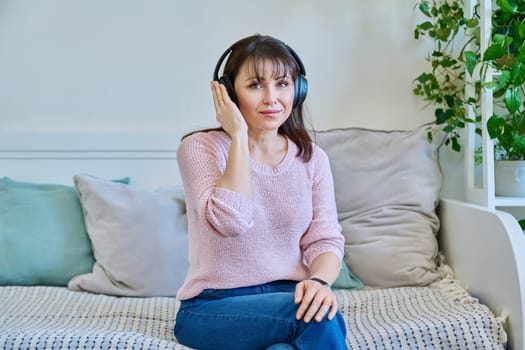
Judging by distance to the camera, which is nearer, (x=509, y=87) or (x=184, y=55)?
(x=509, y=87)

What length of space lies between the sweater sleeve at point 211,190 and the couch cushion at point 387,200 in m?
0.63

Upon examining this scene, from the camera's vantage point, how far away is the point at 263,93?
4.02 ft

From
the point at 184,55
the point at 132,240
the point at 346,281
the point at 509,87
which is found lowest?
the point at 346,281

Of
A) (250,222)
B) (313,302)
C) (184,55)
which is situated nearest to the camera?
(313,302)

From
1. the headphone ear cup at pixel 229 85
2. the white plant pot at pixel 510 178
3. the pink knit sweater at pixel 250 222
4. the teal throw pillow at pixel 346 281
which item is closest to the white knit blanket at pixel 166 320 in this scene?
the teal throw pillow at pixel 346 281

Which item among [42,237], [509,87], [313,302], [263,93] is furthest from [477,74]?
[42,237]

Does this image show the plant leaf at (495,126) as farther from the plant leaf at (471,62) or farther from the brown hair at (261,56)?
the brown hair at (261,56)

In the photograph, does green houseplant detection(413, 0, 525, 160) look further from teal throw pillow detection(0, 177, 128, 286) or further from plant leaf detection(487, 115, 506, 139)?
teal throw pillow detection(0, 177, 128, 286)

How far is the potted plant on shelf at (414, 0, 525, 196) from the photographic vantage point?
4.93 feet

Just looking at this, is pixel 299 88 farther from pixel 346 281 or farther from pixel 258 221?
pixel 346 281

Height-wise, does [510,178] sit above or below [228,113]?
below

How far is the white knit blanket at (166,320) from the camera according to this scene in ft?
3.72

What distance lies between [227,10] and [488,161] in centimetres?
97

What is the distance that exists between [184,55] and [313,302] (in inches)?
46.2
